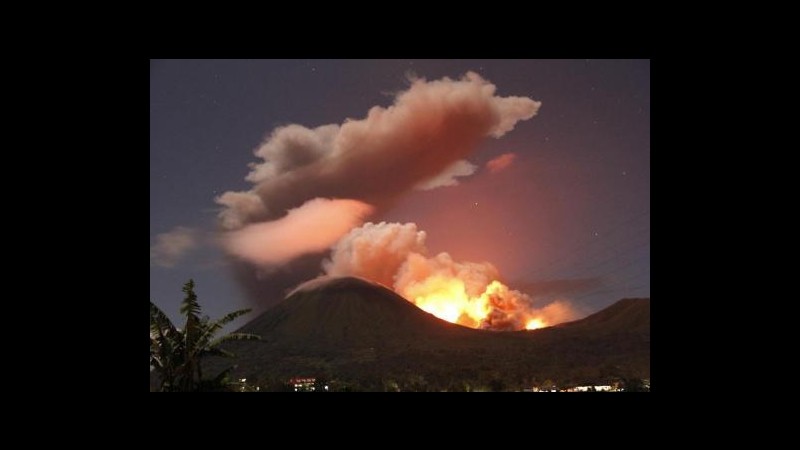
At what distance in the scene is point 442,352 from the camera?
82.1 feet

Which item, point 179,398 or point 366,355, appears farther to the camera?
point 366,355

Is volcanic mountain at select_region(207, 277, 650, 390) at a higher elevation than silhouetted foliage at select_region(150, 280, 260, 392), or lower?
lower

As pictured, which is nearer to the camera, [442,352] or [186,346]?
[186,346]

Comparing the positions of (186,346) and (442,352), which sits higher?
(186,346)

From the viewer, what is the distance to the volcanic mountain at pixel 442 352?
2053 cm

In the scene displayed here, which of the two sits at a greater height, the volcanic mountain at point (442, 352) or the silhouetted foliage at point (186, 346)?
the silhouetted foliage at point (186, 346)

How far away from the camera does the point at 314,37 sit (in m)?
6.21

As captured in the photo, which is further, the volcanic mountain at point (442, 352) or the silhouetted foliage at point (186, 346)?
the volcanic mountain at point (442, 352)

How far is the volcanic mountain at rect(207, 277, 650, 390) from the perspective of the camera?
20.5 meters

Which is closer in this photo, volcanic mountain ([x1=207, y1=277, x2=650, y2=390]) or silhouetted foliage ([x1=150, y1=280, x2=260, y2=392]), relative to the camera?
silhouetted foliage ([x1=150, y1=280, x2=260, y2=392])
